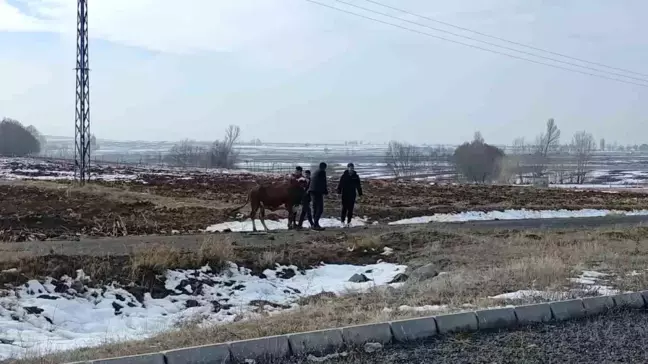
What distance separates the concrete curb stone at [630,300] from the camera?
8867mm

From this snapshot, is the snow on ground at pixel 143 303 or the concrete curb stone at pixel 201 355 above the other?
the concrete curb stone at pixel 201 355

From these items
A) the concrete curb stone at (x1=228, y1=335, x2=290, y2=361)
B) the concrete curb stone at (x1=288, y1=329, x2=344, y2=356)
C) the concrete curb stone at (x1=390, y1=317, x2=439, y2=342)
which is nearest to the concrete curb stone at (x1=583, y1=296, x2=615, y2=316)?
the concrete curb stone at (x1=390, y1=317, x2=439, y2=342)

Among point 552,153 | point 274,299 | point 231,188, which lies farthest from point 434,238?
point 552,153

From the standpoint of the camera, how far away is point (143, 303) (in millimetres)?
11828

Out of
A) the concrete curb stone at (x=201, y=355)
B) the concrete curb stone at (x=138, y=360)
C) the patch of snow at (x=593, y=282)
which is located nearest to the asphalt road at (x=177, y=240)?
the patch of snow at (x=593, y=282)

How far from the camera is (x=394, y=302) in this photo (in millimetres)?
9766

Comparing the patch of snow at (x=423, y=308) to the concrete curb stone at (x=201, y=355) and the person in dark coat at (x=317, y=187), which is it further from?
the person in dark coat at (x=317, y=187)

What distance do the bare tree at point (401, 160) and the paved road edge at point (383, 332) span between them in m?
104

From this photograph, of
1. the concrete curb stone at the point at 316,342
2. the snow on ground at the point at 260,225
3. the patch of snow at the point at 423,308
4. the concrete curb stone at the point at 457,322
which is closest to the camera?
the concrete curb stone at the point at 316,342

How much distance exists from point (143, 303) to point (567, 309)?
6.96 m

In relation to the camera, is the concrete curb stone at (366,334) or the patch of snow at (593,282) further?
the patch of snow at (593,282)

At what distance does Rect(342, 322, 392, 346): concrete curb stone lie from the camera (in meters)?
6.94

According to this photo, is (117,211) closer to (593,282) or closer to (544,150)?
(593,282)

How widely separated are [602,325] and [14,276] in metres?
9.07
